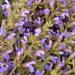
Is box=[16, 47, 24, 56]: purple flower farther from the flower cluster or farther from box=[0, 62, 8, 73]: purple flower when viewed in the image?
box=[0, 62, 8, 73]: purple flower

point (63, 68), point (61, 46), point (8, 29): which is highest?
point (8, 29)

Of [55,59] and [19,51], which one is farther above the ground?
[19,51]

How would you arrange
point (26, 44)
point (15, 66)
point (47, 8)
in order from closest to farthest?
point (15, 66) → point (26, 44) → point (47, 8)

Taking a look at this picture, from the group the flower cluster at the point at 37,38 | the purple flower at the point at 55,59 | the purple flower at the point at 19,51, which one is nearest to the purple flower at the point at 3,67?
the flower cluster at the point at 37,38

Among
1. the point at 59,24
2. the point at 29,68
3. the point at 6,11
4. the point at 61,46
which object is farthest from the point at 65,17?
the point at 29,68

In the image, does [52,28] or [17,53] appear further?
[52,28]

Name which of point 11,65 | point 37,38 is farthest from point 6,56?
point 37,38

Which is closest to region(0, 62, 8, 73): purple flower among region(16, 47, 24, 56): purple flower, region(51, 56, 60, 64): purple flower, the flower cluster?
the flower cluster

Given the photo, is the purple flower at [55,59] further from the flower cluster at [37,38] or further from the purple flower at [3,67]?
the purple flower at [3,67]

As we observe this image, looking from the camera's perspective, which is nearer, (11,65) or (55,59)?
(11,65)

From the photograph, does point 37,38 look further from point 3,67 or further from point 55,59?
point 3,67

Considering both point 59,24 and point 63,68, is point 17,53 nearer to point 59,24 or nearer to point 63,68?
point 63,68
